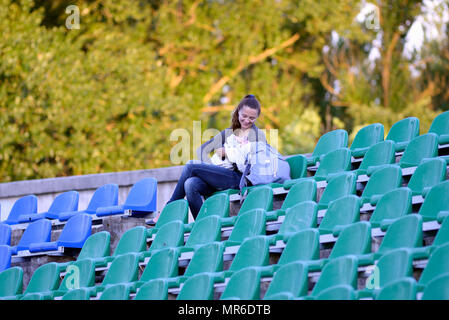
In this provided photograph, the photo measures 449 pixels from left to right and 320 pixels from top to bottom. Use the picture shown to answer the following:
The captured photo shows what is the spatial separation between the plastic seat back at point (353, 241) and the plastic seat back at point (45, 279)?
2179 millimetres

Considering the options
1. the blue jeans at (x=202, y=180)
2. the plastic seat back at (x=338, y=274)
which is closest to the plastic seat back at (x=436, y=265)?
the plastic seat back at (x=338, y=274)

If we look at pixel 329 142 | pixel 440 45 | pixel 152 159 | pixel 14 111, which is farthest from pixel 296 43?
pixel 329 142

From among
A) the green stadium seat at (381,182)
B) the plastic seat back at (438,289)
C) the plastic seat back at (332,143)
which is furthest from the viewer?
the plastic seat back at (332,143)

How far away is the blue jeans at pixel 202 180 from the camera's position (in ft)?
19.5

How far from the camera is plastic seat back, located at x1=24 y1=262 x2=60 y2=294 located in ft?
Answer: 19.0

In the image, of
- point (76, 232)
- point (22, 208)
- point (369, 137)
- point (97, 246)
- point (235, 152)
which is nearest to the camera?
point (235, 152)

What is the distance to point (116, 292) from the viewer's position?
192 inches

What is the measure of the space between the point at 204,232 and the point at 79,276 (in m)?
0.89

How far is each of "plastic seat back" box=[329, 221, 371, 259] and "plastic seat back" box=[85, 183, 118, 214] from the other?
288cm

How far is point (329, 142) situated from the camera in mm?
6324

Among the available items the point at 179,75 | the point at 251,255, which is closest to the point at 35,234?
the point at 251,255

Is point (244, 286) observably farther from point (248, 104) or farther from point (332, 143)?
point (332, 143)

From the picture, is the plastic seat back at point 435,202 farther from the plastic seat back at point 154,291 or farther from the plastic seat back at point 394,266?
the plastic seat back at point 154,291

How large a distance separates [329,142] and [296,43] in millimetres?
10465
